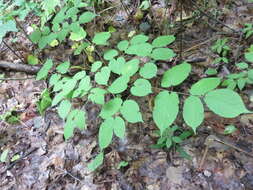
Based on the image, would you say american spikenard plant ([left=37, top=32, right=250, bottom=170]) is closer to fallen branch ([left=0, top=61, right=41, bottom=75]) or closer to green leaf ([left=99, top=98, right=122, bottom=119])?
green leaf ([left=99, top=98, right=122, bottom=119])

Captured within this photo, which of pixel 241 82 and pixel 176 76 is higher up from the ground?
pixel 176 76

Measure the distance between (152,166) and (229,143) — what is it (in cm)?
56

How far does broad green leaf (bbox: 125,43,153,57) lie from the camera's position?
1.62 meters

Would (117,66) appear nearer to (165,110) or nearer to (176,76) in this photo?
(176,76)

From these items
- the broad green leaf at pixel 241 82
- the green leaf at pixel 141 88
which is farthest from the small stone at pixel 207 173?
the green leaf at pixel 141 88

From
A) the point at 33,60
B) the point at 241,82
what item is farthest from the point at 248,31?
the point at 33,60

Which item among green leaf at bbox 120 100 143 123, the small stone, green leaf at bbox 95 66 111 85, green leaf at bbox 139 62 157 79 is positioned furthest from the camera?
the small stone

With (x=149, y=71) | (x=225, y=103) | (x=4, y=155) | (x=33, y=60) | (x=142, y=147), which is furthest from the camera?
(x=33, y=60)

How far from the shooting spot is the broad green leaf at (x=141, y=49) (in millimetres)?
1617

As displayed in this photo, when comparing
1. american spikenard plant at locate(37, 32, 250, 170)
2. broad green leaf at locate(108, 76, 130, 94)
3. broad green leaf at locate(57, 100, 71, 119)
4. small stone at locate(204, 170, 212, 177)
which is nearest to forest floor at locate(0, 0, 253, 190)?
small stone at locate(204, 170, 212, 177)

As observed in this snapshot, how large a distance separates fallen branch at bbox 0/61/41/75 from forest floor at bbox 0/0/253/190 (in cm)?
8

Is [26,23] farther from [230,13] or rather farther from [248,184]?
[248,184]

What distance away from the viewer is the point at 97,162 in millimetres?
1890

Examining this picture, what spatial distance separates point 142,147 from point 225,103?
937 mm
